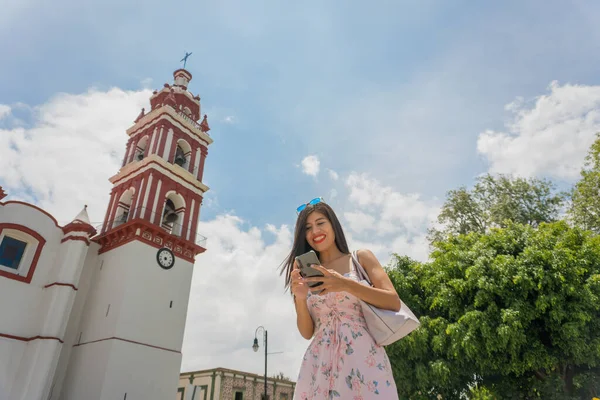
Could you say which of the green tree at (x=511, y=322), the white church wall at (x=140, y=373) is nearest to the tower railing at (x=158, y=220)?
the white church wall at (x=140, y=373)

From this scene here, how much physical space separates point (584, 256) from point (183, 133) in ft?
71.4

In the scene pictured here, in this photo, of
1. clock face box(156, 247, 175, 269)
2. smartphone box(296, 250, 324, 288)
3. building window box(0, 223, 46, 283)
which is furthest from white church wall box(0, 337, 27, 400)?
smartphone box(296, 250, 324, 288)

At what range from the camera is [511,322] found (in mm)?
11289

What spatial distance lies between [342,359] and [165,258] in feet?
61.3

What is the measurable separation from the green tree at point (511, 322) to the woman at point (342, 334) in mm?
10432

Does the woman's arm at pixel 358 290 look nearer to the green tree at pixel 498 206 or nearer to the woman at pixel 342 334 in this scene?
the woman at pixel 342 334

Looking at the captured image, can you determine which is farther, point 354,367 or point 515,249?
point 515,249

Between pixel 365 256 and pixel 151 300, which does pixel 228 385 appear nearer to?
pixel 151 300

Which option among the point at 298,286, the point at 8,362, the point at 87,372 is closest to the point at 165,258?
the point at 87,372

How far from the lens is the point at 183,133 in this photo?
24703 millimetres

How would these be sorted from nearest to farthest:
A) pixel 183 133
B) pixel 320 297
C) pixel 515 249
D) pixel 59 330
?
pixel 320 297, pixel 515 249, pixel 59 330, pixel 183 133

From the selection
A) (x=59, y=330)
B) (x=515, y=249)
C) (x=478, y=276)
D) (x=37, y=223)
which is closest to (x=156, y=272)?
(x=59, y=330)

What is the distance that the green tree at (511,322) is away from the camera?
11.3 metres

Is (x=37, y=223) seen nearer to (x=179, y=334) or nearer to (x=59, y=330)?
(x=59, y=330)
